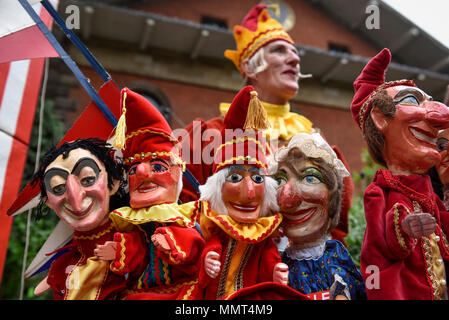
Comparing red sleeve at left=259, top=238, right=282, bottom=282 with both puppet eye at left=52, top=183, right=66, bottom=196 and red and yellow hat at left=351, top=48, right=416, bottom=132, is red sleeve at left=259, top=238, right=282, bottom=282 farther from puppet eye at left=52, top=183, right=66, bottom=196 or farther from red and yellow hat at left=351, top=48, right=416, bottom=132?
puppet eye at left=52, top=183, right=66, bottom=196

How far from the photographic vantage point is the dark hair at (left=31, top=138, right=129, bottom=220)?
80.9 inches

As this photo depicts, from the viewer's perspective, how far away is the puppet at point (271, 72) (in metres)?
2.89

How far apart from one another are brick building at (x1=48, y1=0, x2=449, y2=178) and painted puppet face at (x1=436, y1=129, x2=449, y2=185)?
4220 mm

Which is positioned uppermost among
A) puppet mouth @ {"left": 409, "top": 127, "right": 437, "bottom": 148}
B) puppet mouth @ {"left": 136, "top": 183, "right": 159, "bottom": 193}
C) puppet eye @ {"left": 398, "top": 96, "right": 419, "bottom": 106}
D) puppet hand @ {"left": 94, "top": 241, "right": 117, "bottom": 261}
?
puppet eye @ {"left": 398, "top": 96, "right": 419, "bottom": 106}

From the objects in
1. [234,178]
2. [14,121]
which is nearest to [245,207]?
[234,178]

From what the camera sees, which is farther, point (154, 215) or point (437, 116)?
point (154, 215)

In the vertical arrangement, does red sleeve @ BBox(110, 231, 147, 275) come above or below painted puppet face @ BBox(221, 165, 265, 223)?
below

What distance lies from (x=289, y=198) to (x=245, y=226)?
0.75 ft

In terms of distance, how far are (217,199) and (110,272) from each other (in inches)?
22.8

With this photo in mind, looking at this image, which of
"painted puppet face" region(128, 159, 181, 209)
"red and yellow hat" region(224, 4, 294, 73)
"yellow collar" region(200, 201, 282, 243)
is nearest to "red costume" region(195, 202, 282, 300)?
"yellow collar" region(200, 201, 282, 243)

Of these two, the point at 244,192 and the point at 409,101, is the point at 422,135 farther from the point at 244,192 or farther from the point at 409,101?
the point at 244,192

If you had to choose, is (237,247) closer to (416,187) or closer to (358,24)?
(416,187)

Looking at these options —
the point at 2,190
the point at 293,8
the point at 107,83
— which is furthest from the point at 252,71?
the point at 293,8

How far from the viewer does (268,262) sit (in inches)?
→ 73.9
